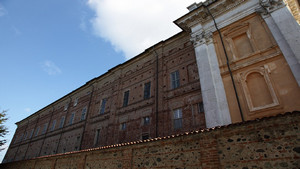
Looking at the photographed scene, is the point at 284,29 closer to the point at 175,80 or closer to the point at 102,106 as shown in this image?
the point at 175,80

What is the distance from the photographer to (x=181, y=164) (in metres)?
5.21

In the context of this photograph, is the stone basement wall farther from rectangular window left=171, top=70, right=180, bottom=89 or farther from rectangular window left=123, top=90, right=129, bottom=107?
rectangular window left=123, top=90, right=129, bottom=107

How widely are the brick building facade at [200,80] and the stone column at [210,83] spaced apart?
47mm

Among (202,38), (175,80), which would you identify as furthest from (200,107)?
(202,38)

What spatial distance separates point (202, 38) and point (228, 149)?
861 centimetres

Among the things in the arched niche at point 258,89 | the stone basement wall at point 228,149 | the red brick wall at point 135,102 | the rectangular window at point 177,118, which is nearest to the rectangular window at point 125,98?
the red brick wall at point 135,102

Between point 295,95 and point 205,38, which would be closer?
point 295,95

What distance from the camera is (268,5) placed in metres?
9.31

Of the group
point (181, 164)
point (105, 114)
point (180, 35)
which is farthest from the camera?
point (105, 114)

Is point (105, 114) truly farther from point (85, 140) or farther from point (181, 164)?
point (181, 164)

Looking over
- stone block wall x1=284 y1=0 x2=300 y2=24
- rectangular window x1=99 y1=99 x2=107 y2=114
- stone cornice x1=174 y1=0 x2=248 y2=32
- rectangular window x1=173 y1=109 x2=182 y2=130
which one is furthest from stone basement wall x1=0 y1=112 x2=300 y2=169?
rectangular window x1=99 y1=99 x2=107 y2=114

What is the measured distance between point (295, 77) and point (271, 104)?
1.53 meters

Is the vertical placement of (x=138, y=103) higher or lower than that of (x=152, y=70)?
lower

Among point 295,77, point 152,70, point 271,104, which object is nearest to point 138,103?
point 152,70
